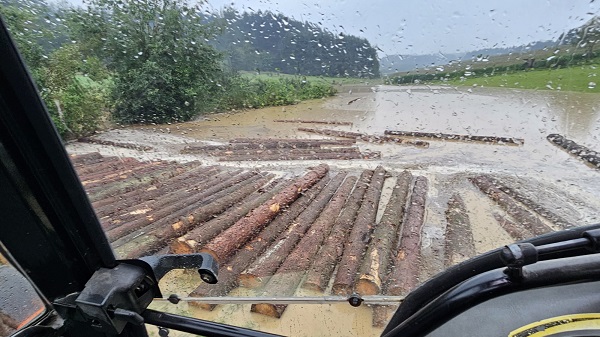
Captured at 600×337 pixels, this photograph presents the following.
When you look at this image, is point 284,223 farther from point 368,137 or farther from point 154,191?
point 368,137

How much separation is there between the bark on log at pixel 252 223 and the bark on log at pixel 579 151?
161 cm

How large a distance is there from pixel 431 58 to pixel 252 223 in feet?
3.92

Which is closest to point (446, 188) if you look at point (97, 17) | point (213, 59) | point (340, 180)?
point (340, 180)

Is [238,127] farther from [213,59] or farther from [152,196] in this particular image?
[213,59]

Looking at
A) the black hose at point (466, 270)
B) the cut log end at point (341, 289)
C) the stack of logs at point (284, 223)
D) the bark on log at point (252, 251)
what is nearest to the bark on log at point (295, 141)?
the stack of logs at point (284, 223)

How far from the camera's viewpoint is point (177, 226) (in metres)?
1.90

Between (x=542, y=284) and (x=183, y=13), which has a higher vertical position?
(x=183, y=13)

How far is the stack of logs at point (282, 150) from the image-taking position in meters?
2.62

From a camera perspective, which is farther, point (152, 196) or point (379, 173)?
point (379, 173)

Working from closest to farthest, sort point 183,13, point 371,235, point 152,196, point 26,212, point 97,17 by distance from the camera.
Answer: point 26,212
point 97,17
point 183,13
point 371,235
point 152,196

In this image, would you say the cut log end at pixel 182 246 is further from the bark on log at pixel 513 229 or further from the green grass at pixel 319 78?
the bark on log at pixel 513 229

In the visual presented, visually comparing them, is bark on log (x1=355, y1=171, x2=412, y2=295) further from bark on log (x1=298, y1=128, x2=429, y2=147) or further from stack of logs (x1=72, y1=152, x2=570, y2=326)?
bark on log (x1=298, y1=128, x2=429, y2=147)

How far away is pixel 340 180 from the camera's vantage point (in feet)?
8.11

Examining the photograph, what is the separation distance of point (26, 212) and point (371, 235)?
4.69 ft
